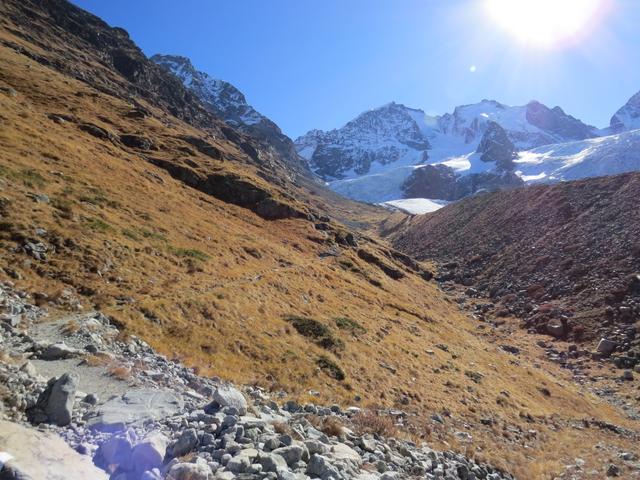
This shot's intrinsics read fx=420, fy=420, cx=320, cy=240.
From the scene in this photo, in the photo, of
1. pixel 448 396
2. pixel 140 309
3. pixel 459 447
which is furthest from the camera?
pixel 448 396

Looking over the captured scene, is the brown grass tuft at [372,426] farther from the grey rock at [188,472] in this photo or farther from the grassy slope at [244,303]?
the grey rock at [188,472]

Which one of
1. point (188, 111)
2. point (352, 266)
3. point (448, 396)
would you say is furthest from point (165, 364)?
point (188, 111)

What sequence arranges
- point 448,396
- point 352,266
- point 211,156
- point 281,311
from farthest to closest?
1. point 211,156
2. point 352,266
3. point 281,311
4. point 448,396

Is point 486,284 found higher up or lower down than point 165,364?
higher up

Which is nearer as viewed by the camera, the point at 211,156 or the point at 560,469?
the point at 560,469

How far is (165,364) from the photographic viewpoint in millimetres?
14695

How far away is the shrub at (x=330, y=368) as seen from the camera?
2294cm


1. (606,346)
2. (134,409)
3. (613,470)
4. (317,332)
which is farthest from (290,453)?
(606,346)

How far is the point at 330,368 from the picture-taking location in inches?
922

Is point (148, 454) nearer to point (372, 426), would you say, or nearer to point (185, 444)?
point (185, 444)

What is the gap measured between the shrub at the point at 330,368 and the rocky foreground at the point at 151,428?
25.5 feet

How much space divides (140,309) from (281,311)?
12038 mm

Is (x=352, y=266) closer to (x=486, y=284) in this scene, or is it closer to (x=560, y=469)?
(x=486, y=284)

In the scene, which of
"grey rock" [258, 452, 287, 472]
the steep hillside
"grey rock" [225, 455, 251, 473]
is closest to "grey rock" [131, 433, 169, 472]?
"grey rock" [225, 455, 251, 473]
